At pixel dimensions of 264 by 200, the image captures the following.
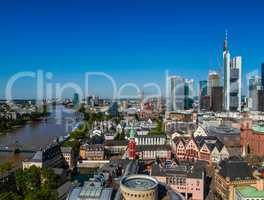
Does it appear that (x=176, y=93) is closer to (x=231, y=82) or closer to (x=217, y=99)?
(x=217, y=99)

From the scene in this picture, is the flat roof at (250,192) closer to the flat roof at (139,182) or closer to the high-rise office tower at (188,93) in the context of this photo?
the flat roof at (139,182)

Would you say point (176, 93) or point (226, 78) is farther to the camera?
point (176, 93)

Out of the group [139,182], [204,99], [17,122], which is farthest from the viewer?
[204,99]

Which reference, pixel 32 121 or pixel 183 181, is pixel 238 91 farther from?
pixel 183 181

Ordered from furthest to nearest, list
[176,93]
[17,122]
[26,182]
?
[176,93]
[17,122]
[26,182]

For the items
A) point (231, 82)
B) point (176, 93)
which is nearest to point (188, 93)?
point (176, 93)

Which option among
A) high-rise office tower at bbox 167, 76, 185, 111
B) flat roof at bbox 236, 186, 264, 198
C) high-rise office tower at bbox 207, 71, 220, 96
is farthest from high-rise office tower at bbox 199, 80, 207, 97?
flat roof at bbox 236, 186, 264, 198
